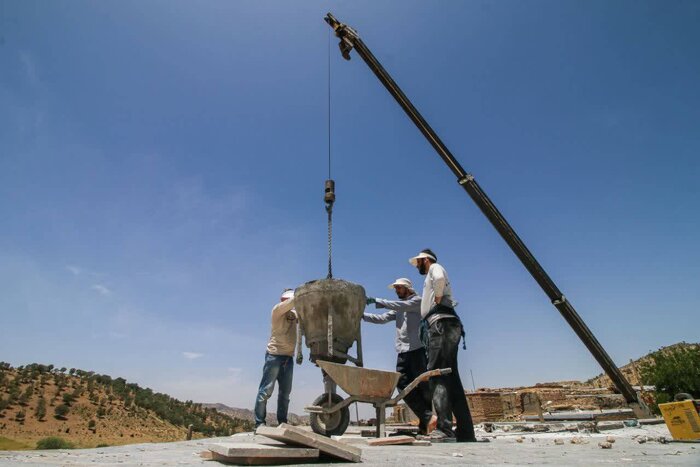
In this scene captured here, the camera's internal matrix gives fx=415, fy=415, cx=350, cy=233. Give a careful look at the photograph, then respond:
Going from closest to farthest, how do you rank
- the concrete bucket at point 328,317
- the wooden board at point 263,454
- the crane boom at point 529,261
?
the wooden board at point 263,454 → the concrete bucket at point 328,317 → the crane boom at point 529,261

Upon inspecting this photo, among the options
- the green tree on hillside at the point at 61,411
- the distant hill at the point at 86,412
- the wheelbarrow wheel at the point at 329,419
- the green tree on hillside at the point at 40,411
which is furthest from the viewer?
the green tree on hillside at the point at 61,411

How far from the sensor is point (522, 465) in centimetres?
238

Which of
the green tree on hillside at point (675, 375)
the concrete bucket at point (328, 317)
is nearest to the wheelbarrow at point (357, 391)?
the concrete bucket at point (328, 317)

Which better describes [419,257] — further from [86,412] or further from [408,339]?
[86,412]

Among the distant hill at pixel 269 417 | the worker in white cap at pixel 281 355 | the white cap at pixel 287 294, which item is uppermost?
the white cap at pixel 287 294

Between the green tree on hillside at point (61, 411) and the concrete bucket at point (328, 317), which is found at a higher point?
the concrete bucket at point (328, 317)

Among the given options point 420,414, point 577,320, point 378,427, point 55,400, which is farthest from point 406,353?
point 55,400

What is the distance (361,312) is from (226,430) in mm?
30672

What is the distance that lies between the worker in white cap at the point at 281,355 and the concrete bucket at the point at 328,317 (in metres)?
0.62

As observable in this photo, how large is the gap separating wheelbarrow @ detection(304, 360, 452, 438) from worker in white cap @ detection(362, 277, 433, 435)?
2.48 feet

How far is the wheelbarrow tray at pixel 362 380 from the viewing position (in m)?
4.45

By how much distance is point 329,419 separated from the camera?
4.81m

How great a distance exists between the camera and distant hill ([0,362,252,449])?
21906 mm

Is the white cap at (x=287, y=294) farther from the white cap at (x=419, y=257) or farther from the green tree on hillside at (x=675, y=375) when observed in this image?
the green tree on hillside at (x=675, y=375)
